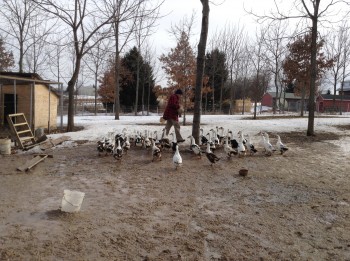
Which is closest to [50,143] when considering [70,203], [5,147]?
[5,147]

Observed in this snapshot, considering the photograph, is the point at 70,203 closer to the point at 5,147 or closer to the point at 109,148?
the point at 109,148

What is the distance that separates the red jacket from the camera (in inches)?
453

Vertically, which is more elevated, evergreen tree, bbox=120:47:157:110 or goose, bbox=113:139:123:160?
evergreen tree, bbox=120:47:157:110

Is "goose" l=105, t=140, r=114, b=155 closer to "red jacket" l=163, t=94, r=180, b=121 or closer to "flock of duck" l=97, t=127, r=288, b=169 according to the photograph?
"flock of duck" l=97, t=127, r=288, b=169

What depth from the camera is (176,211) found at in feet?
18.4

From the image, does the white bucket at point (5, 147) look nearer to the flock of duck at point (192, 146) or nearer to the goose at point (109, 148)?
the flock of duck at point (192, 146)

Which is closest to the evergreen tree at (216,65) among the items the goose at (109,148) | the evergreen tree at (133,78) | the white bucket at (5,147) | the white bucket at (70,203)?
the evergreen tree at (133,78)

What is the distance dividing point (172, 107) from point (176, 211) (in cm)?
636

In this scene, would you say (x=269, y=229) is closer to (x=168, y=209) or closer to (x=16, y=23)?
(x=168, y=209)

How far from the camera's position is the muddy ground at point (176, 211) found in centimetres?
420

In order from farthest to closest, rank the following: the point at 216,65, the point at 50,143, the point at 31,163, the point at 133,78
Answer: the point at 133,78 < the point at 216,65 < the point at 50,143 < the point at 31,163

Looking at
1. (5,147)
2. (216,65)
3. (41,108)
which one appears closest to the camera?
(5,147)

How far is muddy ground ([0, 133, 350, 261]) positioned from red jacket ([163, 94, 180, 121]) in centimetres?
252

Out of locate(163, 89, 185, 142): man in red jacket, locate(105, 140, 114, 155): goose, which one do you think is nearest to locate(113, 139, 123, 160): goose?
locate(105, 140, 114, 155): goose
